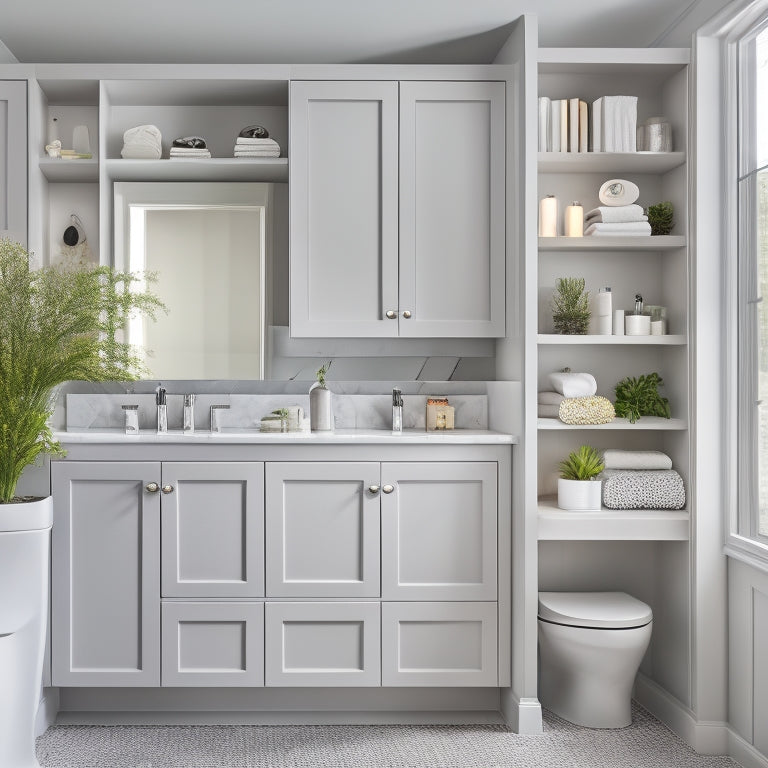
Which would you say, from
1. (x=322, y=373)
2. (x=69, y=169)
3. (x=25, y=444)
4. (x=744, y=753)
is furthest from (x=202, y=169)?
(x=744, y=753)

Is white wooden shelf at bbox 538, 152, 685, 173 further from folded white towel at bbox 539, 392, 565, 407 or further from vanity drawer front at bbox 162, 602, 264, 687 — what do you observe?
vanity drawer front at bbox 162, 602, 264, 687

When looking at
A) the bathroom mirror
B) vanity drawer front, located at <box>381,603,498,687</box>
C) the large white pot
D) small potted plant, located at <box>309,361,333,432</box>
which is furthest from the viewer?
the bathroom mirror

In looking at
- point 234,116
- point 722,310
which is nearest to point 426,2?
point 234,116

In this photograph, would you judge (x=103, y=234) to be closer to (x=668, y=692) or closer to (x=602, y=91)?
(x=602, y=91)

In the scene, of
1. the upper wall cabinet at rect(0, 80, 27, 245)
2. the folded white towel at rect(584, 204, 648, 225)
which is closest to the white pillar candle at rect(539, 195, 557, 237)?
the folded white towel at rect(584, 204, 648, 225)

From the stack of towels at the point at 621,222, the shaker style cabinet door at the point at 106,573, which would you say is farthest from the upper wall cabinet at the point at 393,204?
the shaker style cabinet door at the point at 106,573

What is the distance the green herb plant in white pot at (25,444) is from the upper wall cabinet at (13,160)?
519 mm

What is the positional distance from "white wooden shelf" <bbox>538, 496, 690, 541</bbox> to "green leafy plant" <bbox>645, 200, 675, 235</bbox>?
1.08 m

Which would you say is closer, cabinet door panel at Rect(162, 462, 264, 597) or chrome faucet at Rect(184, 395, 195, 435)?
cabinet door panel at Rect(162, 462, 264, 597)

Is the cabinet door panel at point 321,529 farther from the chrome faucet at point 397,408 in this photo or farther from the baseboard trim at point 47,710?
the baseboard trim at point 47,710

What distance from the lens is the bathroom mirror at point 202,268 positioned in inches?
122

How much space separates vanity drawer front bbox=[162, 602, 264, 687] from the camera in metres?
2.61

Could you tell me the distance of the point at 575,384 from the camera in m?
2.83

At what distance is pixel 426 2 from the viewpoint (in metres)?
2.62
